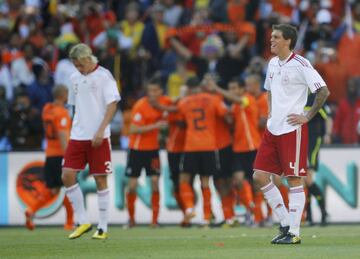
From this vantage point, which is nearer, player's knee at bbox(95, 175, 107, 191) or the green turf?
the green turf

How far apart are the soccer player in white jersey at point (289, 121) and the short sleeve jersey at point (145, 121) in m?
6.64

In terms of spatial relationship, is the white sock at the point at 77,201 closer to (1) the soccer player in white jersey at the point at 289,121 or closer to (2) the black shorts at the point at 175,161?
(1) the soccer player in white jersey at the point at 289,121

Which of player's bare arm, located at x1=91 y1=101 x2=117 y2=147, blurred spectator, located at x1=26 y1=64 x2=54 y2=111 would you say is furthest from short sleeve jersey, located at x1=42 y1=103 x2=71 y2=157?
player's bare arm, located at x1=91 y1=101 x2=117 y2=147

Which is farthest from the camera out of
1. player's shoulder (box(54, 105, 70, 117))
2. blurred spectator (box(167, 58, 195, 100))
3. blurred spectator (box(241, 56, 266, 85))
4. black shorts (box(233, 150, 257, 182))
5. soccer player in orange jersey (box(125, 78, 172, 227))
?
blurred spectator (box(167, 58, 195, 100))

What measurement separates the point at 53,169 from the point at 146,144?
1.74 metres

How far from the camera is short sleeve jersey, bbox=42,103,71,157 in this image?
19.1 metres

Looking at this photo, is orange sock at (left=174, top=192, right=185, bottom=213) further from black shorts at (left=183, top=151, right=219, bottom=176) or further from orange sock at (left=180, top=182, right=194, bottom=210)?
black shorts at (left=183, top=151, right=219, bottom=176)

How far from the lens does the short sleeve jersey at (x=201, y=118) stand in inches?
775

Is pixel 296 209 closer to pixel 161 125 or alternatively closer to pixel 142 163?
pixel 161 125

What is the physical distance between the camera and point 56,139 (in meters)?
19.4

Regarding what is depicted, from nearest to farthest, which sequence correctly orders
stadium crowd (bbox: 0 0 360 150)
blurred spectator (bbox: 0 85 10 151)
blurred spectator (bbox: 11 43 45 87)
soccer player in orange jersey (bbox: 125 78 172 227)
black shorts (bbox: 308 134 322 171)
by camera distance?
black shorts (bbox: 308 134 322 171) → soccer player in orange jersey (bbox: 125 78 172 227) → blurred spectator (bbox: 0 85 10 151) → stadium crowd (bbox: 0 0 360 150) → blurred spectator (bbox: 11 43 45 87)

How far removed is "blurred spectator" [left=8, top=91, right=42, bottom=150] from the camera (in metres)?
22.0

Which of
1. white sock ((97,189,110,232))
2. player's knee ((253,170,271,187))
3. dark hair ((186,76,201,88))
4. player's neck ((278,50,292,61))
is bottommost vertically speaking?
white sock ((97,189,110,232))

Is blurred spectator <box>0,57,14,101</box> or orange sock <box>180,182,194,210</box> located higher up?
blurred spectator <box>0,57,14,101</box>
